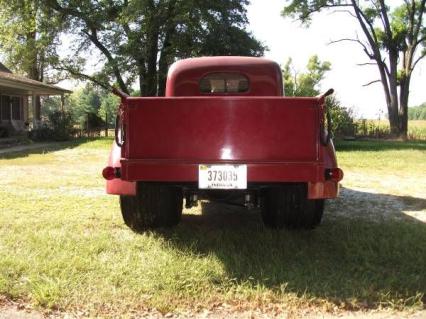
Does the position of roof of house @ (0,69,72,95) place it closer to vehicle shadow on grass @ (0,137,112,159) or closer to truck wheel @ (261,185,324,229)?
vehicle shadow on grass @ (0,137,112,159)

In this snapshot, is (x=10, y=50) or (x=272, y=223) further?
(x=10, y=50)

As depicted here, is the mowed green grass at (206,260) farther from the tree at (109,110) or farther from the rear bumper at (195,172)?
the tree at (109,110)

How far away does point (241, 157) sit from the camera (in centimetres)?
423

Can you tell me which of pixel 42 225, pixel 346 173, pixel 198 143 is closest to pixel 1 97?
pixel 346 173

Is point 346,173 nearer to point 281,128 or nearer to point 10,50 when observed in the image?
point 281,128

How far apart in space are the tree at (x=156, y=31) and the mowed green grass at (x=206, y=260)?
20129 millimetres

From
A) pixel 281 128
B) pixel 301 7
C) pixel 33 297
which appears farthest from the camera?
pixel 301 7

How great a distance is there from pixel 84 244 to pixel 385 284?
2.58 m

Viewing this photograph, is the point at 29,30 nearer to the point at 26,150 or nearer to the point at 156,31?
the point at 156,31

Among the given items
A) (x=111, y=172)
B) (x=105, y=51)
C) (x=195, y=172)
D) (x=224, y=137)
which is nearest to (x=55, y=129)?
(x=105, y=51)

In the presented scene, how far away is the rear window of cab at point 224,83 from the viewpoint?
6.32 m

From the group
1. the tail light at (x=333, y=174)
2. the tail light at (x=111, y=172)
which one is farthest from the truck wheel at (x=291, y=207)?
the tail light at (x=111, y=172)

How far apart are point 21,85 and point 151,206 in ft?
69.0

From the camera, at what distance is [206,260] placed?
4.23 metres
